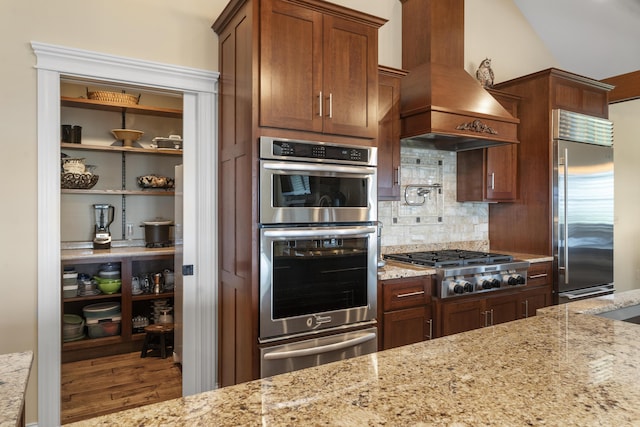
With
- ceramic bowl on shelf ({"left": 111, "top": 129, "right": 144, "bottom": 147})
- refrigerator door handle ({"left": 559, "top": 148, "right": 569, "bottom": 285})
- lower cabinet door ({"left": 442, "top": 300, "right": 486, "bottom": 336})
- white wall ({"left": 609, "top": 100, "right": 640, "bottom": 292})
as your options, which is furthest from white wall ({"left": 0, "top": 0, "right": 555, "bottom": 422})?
white wall ({"left": 609, "top": 100, "right": 640, "bottom": 292})

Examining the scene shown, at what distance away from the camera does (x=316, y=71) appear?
7.74 feet

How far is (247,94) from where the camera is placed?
2254mm

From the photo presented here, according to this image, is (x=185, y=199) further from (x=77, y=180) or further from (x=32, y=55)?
(x=77, y=180)

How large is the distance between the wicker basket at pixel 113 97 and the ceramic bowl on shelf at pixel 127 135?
11.6 inches

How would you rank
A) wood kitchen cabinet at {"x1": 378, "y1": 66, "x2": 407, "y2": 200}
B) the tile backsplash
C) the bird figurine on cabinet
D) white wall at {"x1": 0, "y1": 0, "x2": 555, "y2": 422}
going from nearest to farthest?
white wall at {"x1": 0, "y1": 0, "x2": 555, "y2": 422}, wood kitchen cabinet at {"x1": 378, "y1": 66, "x2": 407, "y2": 200}, the tile backsplash, the bird figurine on cabinet

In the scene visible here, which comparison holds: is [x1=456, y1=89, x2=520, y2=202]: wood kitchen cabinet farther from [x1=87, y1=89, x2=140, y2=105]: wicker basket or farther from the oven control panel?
[x1=87, y1=89, x2=140, y2=105]: wicker basket

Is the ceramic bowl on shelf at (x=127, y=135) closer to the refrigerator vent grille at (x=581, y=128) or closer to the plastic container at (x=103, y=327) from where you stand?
the plastic container at (x=103, y=327)

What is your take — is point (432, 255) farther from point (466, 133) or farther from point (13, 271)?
point (13, 271)

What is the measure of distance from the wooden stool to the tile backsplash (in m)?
2.12

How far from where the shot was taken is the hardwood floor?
2.84 meters

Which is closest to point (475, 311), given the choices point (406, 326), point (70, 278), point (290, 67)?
point (406, 326)

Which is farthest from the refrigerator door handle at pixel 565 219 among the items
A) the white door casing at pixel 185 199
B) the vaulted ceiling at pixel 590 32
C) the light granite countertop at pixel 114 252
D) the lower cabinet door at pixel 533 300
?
the light granite countertop at pixel 114 252

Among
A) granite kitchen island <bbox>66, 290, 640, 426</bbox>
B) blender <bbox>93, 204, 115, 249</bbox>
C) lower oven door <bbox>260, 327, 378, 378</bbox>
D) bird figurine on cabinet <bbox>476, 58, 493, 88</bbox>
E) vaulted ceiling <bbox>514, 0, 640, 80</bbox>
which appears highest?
vaulted ceiling <bbox>514, 0, 640, 80</bbox>

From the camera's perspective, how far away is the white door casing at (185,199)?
224 cm
